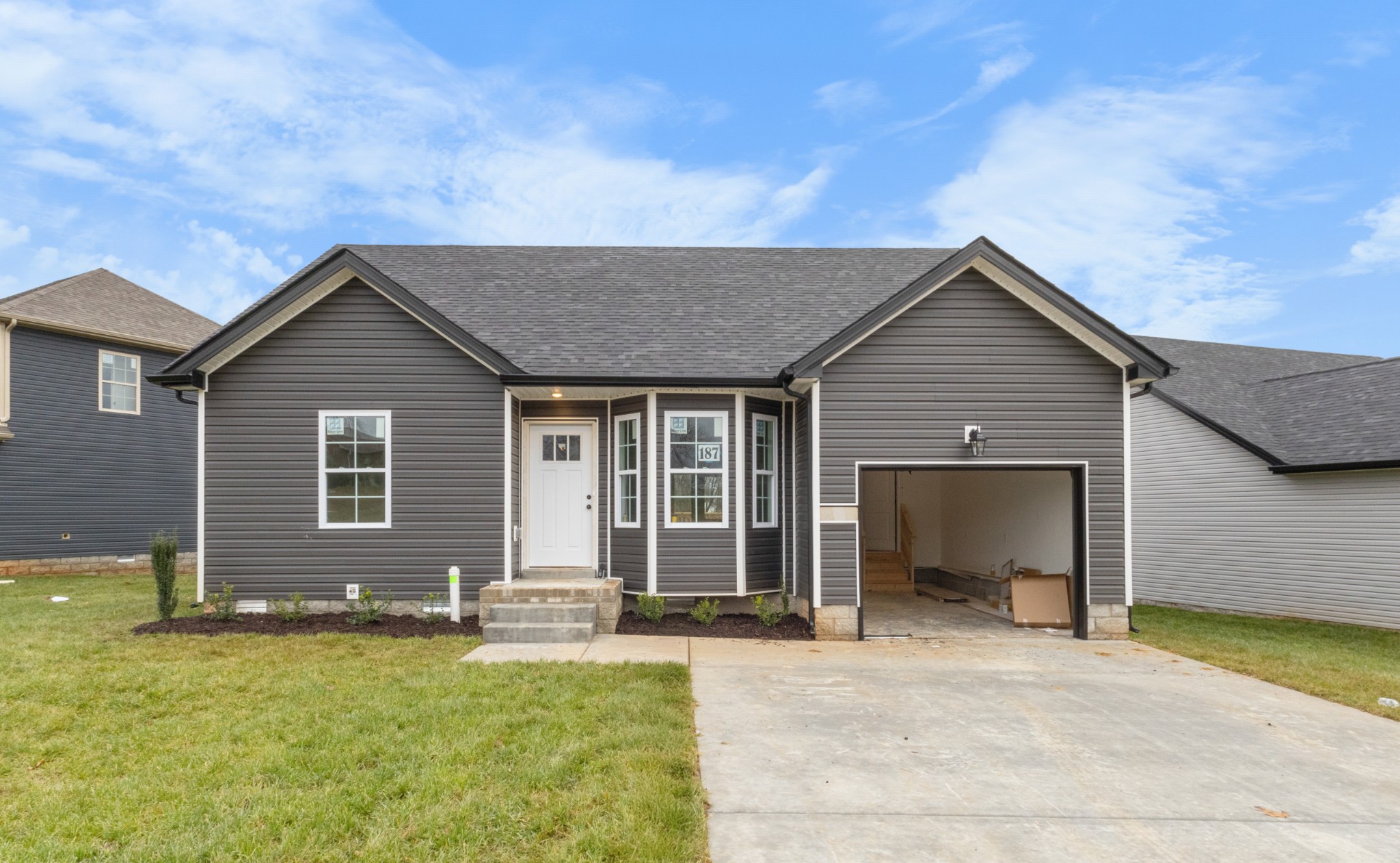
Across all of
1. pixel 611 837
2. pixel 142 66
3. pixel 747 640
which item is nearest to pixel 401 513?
pixel 747 640

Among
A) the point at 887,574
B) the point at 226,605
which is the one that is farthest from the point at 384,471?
the point at 887,574

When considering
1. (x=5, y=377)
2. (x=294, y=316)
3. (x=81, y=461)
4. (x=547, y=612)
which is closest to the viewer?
(x=547, y=612)

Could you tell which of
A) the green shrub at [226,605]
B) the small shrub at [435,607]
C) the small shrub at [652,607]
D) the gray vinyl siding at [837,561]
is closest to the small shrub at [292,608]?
the green shrub at [226,605]

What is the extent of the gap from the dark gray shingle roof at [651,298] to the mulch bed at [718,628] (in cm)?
331

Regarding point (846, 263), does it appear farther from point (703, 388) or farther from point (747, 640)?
point (747, 640)

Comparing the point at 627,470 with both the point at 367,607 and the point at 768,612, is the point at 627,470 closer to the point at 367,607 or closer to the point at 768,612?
the point at 768,612

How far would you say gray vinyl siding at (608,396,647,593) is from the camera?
985cm

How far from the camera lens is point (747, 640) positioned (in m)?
8.73

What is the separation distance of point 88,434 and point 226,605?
1041 centimetres

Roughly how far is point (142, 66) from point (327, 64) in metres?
3.25

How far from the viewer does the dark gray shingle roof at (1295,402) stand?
11672mm

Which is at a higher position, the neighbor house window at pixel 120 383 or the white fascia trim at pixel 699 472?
the neighbor house window at pixel 120 383

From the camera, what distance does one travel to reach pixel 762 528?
1015 centimetres

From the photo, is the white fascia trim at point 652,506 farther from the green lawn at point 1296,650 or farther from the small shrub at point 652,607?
the green lawn at point 1296,650
